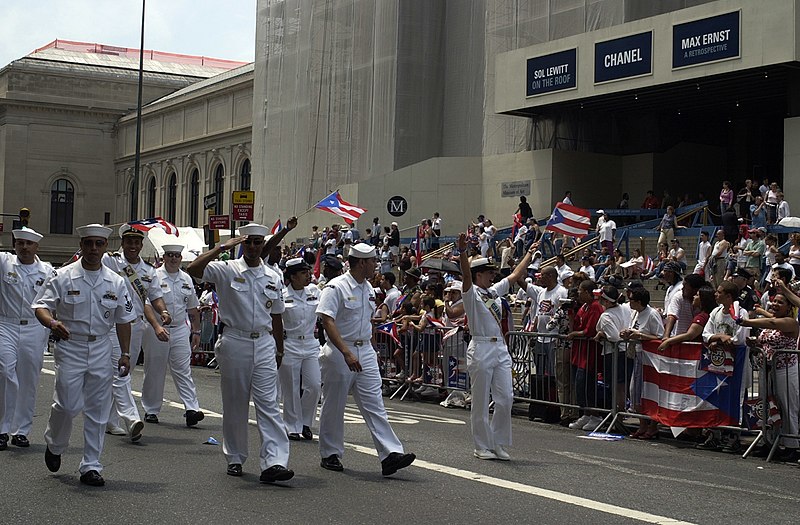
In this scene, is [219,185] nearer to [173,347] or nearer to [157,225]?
[157,225]

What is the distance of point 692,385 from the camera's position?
12.1 metres

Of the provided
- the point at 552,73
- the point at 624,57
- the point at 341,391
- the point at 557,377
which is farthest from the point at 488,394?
the point at 552,73

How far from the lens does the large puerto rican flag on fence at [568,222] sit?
2353 cm

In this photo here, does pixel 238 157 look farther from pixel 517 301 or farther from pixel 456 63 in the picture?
pixel 517 301

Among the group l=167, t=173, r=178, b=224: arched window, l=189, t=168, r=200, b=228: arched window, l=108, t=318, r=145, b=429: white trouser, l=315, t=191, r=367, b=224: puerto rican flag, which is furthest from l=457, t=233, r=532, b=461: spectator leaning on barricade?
l=167, t=173, r=178, b=224: arched window

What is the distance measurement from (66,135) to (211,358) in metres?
55.3

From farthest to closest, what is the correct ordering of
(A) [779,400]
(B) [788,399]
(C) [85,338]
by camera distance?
(A) [779,400] < (B) [788,399] < (C) [85,338]

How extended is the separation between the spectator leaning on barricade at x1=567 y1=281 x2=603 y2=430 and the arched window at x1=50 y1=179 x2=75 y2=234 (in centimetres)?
6691

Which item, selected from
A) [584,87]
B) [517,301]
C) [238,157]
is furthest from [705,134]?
[238,157]

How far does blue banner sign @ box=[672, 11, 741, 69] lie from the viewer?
28766 millimetres

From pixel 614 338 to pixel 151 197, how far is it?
209ft

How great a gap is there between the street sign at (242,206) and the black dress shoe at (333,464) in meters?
15.8

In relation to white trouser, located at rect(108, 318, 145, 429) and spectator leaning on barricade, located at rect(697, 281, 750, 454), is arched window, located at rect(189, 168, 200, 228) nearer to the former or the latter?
white trouser, located at rect(108, 318, 145, 429)

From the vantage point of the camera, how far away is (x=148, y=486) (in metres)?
8.52
